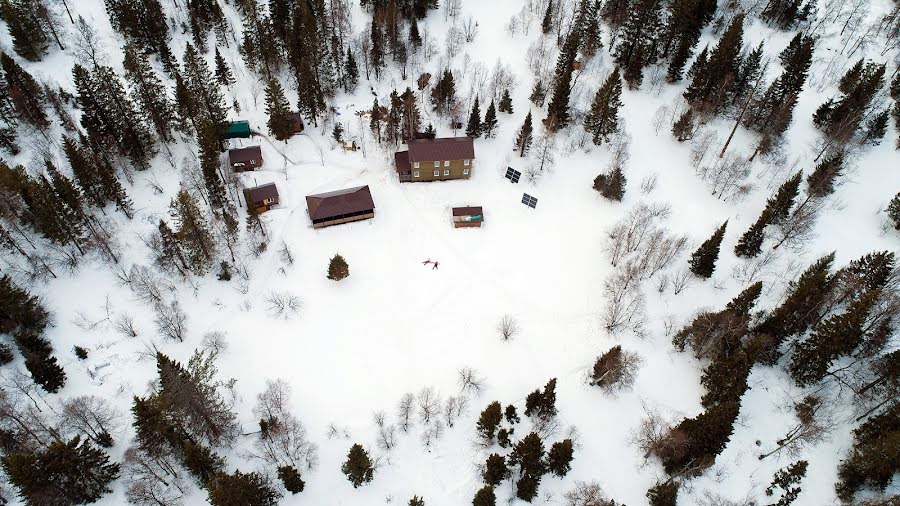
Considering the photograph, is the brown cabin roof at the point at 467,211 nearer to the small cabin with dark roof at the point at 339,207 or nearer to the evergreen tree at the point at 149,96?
the small cabin with dark roof at the point at 339,207

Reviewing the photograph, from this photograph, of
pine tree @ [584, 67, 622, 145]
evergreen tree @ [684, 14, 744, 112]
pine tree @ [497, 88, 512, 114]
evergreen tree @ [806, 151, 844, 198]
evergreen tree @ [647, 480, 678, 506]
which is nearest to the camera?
evergreen tree @ [647, 480, 678, 506]

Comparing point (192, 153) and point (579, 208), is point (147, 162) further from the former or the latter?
point (579, 208)

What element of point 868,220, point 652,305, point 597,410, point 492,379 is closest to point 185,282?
point 492,379

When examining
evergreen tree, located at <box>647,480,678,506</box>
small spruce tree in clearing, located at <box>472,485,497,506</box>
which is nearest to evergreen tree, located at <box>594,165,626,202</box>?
evergreen tree, located at <box>647,480,678,506</box>

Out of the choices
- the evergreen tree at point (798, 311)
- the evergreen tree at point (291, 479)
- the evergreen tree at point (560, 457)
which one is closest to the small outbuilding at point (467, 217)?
the evergreen tree at point (560, 457)

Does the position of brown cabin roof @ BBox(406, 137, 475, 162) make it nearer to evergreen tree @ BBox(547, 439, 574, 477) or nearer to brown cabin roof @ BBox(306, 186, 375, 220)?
brown cabin roof @ BBox(306, 186, 375, 220)

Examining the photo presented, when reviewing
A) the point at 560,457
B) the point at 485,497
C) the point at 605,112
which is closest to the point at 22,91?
the point at 485,497
